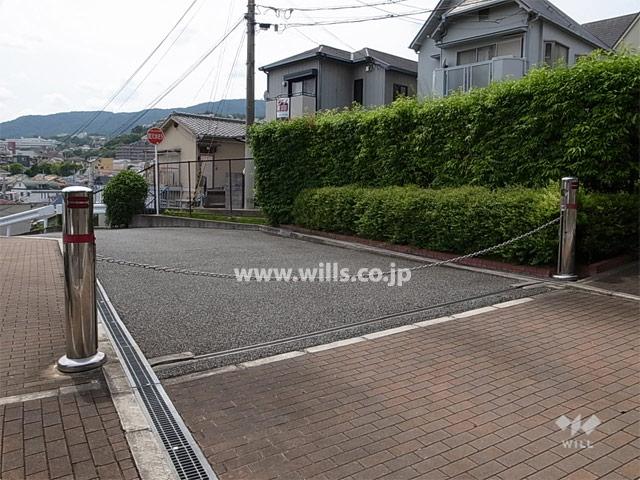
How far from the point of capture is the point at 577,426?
10.4 ft

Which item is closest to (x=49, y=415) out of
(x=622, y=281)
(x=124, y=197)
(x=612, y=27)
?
(x=622, y=281)

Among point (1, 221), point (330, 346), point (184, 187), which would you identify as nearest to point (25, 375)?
point (330, 346)

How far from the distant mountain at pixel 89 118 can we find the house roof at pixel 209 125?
708mm

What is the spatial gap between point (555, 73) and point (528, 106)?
2.02ft

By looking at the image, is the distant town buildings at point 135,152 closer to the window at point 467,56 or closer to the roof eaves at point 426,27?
the roof eaves at point 426,27

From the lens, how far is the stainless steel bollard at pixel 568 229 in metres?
6.99

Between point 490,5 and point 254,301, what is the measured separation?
676 inches

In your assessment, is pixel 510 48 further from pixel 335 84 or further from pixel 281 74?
pixel 281 74

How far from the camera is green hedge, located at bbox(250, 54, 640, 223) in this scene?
750 centimetres

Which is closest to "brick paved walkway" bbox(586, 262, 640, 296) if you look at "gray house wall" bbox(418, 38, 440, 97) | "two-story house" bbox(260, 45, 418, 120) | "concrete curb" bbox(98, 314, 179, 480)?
"concrete curb" bbox(98, 314, 179, 480)

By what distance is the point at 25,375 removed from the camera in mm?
3842

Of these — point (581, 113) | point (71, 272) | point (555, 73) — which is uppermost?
point (555, 73)

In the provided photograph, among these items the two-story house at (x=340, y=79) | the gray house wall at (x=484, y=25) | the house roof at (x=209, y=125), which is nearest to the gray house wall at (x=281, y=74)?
the two-story house at (x=340, y=79)

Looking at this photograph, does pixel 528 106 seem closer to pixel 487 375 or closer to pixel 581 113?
pixel 581 113
